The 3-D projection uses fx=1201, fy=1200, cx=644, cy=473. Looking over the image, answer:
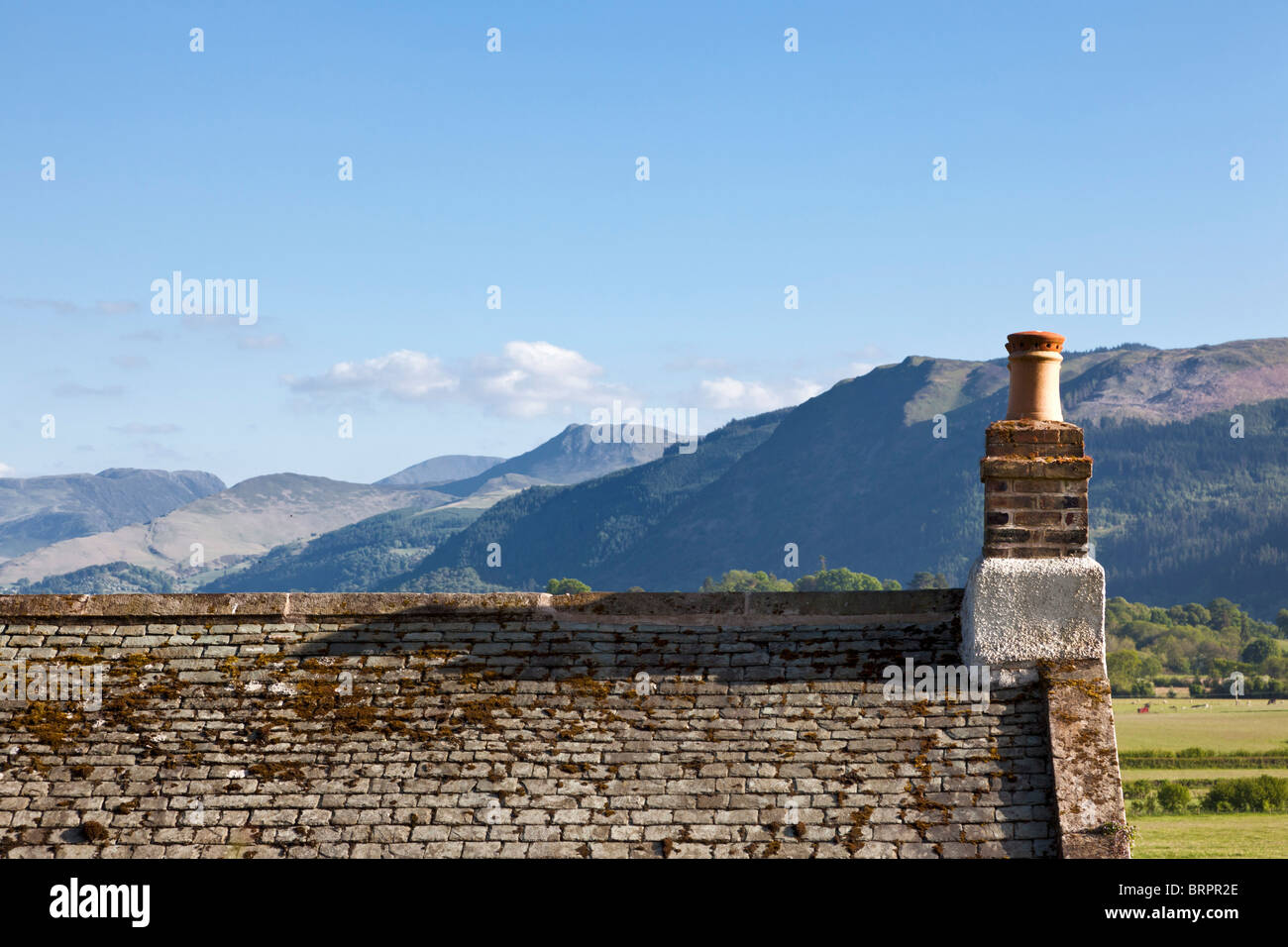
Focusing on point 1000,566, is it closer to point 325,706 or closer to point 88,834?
point 325,706

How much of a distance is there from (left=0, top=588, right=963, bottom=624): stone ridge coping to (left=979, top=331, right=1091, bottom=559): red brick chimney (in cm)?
82

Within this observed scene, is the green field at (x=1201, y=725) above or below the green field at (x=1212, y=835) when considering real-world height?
above

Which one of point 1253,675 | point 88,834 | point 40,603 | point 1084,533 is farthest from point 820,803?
point 1253,675

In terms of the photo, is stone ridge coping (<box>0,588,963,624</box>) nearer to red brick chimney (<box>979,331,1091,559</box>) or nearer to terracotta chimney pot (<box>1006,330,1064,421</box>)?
red brick chimney (<box>979,331,1091,559</box>)

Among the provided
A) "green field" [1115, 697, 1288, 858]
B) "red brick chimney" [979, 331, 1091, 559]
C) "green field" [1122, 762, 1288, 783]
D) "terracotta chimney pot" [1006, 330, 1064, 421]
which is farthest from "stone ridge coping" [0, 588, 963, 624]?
"green field" [1122, 762, 1288, 783]

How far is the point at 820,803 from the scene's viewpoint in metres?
8.80

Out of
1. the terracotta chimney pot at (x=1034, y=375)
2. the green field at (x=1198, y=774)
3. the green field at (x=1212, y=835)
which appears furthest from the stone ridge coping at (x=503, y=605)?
the green field at (x=1198, y=774)

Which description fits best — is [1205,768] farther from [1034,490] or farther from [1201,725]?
[1034,490]

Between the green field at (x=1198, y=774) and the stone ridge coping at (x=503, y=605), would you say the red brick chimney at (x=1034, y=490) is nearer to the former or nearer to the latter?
the stone ridge coping at (x=503, y=605)

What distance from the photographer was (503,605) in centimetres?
1098

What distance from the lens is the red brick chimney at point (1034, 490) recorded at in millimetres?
9711

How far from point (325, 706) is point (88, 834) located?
1952 mm

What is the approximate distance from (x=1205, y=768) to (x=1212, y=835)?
23.7m
